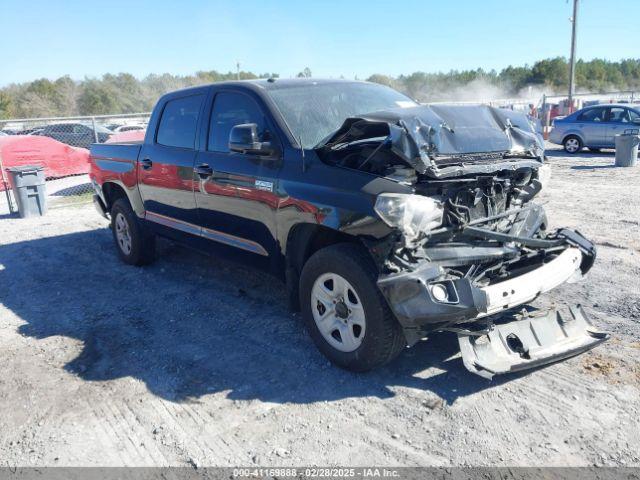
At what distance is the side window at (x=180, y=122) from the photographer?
5195 mm

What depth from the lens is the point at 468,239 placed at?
3684 millimetres

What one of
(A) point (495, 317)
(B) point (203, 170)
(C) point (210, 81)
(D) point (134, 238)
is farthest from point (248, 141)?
(C) point (210, 81)

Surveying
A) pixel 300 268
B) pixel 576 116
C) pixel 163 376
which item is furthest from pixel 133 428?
pixel 576 116

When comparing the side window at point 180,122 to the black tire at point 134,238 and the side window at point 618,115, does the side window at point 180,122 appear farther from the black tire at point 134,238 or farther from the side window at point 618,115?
the side window at point 618,115

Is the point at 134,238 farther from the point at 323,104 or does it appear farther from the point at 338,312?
the point at 338,312

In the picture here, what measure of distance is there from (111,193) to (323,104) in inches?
141

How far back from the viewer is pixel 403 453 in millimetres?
2939

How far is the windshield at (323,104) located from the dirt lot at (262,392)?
166 cm

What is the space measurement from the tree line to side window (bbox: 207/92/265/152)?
40369 millimetres

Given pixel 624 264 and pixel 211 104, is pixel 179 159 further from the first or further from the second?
pixel 624 264

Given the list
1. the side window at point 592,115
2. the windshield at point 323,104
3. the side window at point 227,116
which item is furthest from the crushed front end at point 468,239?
the side window at point 592,115

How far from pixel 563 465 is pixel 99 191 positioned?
20.1 ft

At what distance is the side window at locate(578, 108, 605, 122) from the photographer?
51.3 feet

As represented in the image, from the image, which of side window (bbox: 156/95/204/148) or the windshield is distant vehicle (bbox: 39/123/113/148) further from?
the windshield
